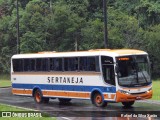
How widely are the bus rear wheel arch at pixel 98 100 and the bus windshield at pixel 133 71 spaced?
5.87ft

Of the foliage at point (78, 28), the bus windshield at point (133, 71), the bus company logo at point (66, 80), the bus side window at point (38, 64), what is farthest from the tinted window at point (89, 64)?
the foliage at point (78, 28)

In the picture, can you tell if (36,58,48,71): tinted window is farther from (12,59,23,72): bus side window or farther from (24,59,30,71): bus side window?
(12,59,23,72): bus side window

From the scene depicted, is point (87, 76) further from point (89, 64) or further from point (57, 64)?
point (57, 64)

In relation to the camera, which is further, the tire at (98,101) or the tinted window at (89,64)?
the tinted window at (89,64)

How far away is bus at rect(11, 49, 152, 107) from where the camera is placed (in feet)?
71.8

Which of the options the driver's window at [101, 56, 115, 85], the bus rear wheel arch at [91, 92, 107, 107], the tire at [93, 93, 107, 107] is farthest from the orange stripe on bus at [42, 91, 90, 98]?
the driver's window at [101, 56, 115, 85]

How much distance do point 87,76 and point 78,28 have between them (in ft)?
110

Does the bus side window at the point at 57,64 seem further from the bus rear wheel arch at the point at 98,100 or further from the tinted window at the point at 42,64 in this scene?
the bus rear wheel arch at the point at 98,100

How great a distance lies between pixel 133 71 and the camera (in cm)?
2200

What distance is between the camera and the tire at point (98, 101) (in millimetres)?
22984

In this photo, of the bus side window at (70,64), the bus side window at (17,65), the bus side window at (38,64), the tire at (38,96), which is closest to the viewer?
the bus side window at (70,64)

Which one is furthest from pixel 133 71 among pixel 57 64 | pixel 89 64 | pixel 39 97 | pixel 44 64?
pixel 39 97

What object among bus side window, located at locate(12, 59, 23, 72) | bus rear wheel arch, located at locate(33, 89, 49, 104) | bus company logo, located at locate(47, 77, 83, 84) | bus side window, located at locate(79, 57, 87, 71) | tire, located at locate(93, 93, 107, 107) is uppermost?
bus side window, located at locate(79, 57, 87, 71)

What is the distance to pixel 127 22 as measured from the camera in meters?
55.8
